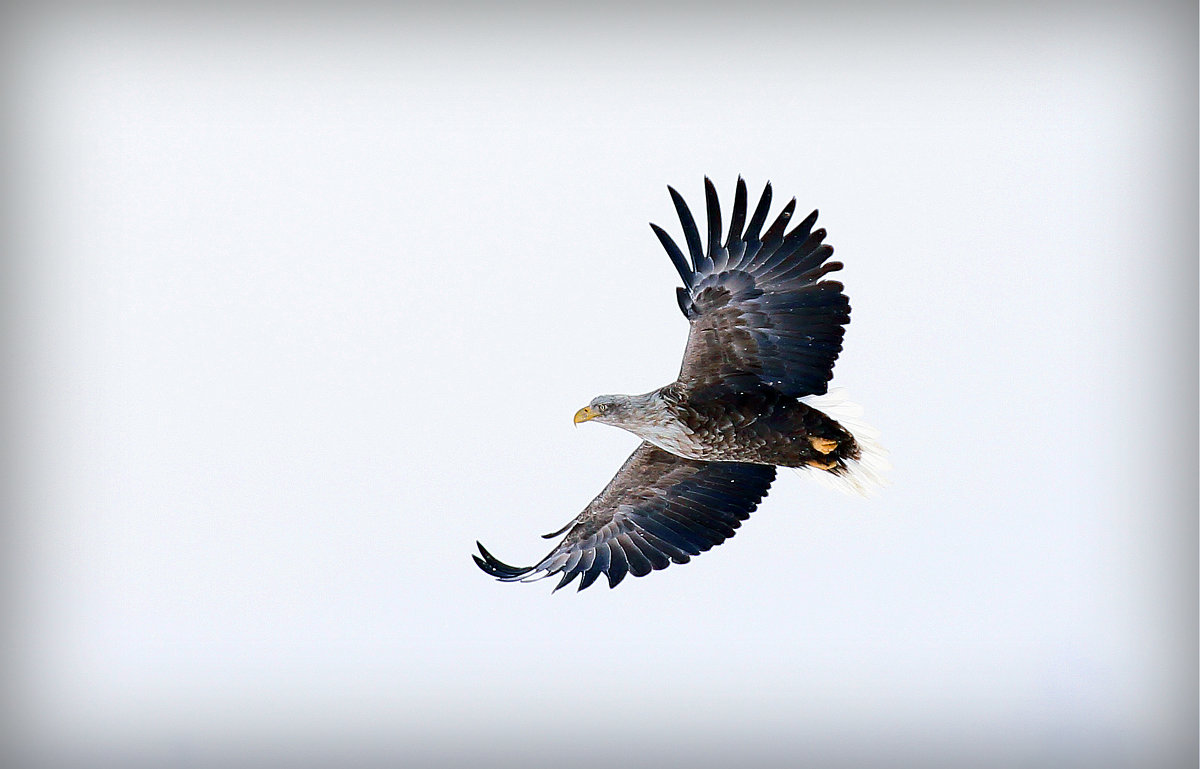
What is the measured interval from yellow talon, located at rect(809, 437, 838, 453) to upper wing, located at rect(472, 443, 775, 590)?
50 centimetres

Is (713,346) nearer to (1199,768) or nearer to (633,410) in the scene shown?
(633,410)

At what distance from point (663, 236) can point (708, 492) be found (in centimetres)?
137

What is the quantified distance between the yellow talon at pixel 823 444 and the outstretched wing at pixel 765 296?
0.67ft

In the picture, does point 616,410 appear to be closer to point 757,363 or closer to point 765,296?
point 757,363

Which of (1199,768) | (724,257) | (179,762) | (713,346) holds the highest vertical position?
(724,257)

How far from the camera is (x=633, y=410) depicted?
4199mm

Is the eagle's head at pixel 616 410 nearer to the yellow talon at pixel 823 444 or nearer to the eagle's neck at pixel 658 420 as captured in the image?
the eagle's neck at pixel 658 420

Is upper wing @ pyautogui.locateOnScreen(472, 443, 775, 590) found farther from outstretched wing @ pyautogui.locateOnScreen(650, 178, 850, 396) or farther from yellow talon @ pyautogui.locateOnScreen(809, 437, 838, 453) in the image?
outstretched wing @ pyautogui.locateOnScreen(650, 178, 850, 396)

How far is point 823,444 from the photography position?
165 inches

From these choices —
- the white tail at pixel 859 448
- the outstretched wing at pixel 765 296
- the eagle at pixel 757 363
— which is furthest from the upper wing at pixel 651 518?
the outstretched wing at pixel 765 296

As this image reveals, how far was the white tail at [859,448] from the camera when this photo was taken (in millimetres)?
4199

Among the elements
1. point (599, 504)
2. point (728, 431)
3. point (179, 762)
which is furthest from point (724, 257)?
point (179, 762)

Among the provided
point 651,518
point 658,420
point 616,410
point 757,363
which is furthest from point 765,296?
point 651,518

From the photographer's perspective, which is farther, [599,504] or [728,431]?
[599,504]
